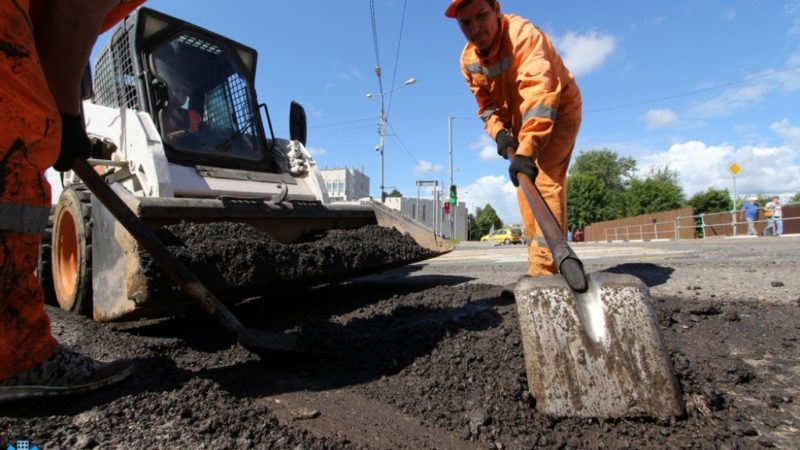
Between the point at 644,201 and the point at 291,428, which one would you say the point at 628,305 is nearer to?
the point at 291,428

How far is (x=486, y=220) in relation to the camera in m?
92.6

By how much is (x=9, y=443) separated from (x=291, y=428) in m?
0.79

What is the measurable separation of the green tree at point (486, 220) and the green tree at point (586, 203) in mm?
31934

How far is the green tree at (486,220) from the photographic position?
89.2 meters

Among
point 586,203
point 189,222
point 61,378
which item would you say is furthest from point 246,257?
point 586,203

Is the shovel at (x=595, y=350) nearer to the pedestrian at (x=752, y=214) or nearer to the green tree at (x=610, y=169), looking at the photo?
the pedestrian at (x=752, y=214)

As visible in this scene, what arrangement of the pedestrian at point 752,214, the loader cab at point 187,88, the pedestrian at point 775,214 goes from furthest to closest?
the pedestrian at point 752,214, the pedestrian at point 775,214, the loader cab at point 187,88

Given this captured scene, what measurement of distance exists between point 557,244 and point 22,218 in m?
1.95

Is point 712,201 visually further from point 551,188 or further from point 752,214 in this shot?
point 551,188

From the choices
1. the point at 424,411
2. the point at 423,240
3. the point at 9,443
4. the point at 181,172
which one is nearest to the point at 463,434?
the point at 424,411

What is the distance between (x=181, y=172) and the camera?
11.5ft

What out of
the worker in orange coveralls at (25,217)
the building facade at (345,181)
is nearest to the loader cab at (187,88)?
the worker in orange coveralls at (25,217)

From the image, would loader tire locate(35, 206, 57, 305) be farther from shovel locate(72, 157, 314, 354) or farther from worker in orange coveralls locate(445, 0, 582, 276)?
worker in orange coveralls locate(445, 0, 582, 276)

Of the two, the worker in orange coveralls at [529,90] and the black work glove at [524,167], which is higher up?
the worker in orange coveralls at [529,90]
